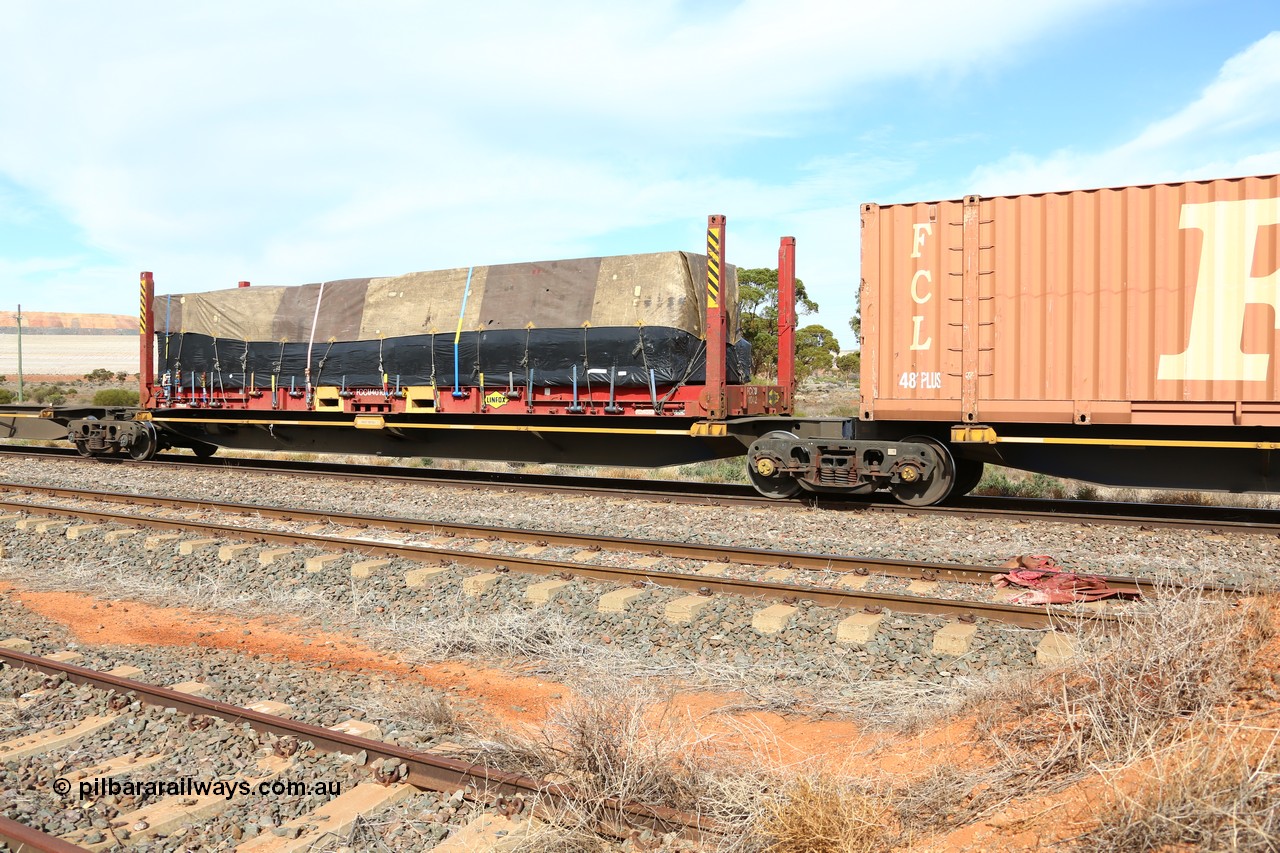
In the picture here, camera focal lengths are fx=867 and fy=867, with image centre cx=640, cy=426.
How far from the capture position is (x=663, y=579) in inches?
293

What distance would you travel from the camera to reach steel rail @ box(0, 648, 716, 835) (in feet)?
11.5

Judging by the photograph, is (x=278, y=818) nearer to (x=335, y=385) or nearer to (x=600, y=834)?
(x=600, y=834)

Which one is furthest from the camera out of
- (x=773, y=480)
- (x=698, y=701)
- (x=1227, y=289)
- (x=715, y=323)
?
(x=715, y=323)

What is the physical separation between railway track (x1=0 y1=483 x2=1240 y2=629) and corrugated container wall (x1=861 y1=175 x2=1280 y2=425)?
3.59 metres

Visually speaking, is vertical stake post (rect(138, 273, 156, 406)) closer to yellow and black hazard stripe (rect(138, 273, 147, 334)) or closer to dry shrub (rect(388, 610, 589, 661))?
yellow and black hazard stripe (rect(138, 273, 147, 334))

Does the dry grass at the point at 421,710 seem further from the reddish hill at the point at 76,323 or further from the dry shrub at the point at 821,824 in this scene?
the reddish hill at the point at 76,323

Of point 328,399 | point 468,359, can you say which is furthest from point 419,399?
point 328,399

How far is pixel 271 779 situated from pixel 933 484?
8.94 metres

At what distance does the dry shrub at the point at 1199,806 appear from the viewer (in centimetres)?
267

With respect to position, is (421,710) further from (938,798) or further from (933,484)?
(933,484)

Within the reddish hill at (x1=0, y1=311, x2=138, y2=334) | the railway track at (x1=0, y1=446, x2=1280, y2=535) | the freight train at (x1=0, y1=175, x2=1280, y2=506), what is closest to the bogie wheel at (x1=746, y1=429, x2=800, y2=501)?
the freight train at (x1=0, y1=175, x2=1280, y2=506)

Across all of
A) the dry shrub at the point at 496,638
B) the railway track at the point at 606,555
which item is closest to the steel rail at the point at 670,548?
the railway track at the point at 606,555

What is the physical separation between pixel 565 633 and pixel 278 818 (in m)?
2.93

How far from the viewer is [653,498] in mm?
12266
